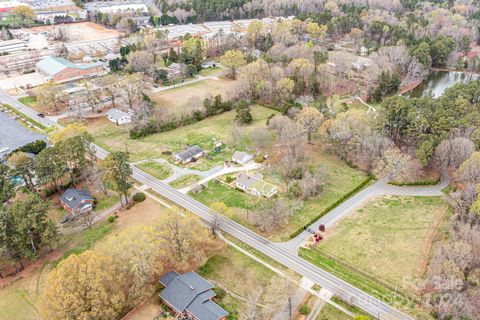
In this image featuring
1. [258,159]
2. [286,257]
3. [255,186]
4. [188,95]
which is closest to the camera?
[286,257]

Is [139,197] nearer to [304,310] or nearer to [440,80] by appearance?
[304,310]

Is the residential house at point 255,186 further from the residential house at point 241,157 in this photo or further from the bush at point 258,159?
the bush at point 258,159

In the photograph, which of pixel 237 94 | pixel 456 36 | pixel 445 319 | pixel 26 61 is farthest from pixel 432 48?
pixel 26 61

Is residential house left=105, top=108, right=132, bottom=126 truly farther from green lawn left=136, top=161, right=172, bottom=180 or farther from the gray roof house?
the gray roof house

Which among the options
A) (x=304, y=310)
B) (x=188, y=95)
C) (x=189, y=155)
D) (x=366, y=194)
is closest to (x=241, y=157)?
(x=189, y=155)

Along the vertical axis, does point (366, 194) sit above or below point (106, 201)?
above

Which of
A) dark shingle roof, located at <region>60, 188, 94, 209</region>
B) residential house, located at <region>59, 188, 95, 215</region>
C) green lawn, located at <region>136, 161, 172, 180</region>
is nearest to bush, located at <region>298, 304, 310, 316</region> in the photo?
green lawn, located at <region>136, 161, 172, 180</region>

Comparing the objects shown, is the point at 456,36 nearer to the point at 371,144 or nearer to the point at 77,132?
the point at 371,144

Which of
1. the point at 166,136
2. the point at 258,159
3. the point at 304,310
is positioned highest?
the point at 258,159
